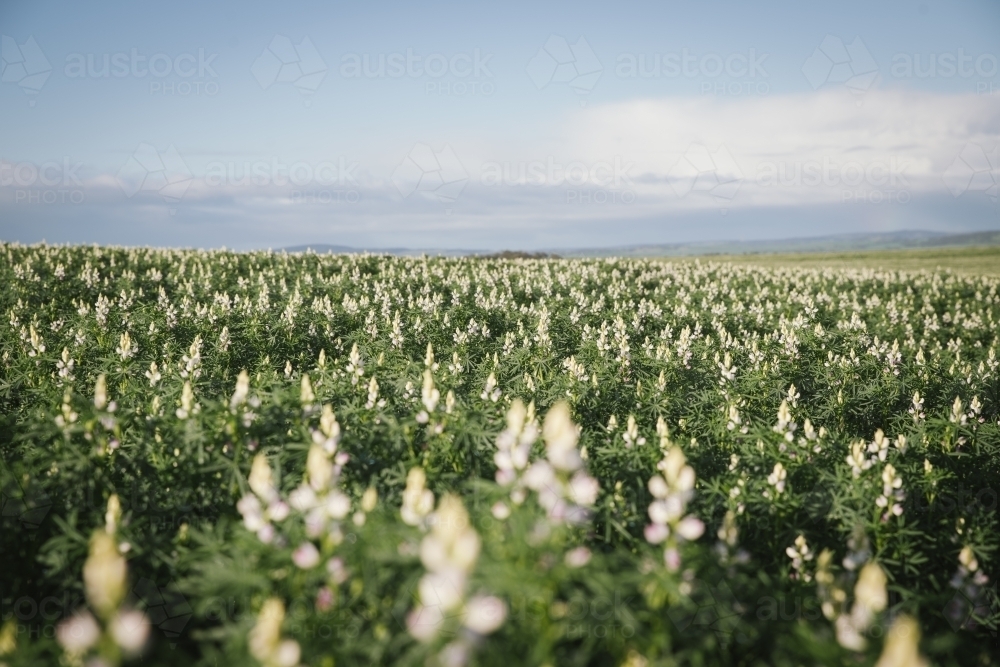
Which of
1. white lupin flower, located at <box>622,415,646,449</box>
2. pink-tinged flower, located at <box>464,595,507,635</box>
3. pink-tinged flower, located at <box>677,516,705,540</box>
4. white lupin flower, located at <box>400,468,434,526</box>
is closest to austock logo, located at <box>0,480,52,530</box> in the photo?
white lupin flower, located at <box>400,468,434,526</box>

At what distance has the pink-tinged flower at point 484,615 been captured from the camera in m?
1.94

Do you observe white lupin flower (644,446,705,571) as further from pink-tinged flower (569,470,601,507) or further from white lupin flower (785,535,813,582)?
white lupin flower (785,535,813,582)

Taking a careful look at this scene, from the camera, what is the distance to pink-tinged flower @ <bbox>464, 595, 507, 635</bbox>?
1.94 meters

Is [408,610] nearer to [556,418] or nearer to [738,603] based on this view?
[556,418]

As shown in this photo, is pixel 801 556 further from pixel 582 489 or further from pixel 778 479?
pixel 582 489

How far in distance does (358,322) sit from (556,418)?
33.1 ft

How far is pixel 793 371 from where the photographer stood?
948cm

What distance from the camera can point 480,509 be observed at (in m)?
3.09

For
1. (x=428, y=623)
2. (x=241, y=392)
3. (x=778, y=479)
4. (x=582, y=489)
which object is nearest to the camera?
(x=428, y=623)

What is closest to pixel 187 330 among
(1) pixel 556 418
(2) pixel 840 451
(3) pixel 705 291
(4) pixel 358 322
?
(4) pixel 358 322

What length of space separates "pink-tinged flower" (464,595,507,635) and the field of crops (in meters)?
0.01

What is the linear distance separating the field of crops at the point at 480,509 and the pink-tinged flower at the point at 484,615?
0.01m

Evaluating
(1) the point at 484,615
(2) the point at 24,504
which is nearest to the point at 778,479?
(1) the point at 484,615

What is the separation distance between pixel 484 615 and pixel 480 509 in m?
1.15
